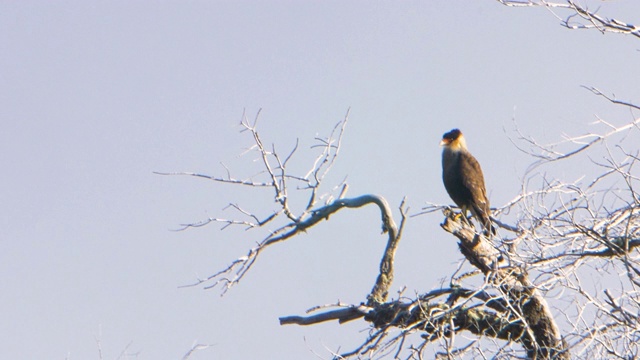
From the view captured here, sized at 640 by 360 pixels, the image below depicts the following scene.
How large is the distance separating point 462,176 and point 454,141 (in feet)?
2.56

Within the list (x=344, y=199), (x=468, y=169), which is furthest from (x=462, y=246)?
(x=468, y=169)

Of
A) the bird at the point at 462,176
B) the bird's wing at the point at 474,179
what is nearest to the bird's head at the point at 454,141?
the bird at the point at 462,176

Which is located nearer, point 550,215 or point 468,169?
point 550,215

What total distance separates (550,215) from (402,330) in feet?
4.05

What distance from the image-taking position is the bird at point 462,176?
30.7ft

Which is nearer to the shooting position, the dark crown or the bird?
the bird

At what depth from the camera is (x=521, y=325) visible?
667cm

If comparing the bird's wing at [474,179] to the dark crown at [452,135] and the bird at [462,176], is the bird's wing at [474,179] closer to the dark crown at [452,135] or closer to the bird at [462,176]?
the bird at [462,176]

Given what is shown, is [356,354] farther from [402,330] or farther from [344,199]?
[344,199]

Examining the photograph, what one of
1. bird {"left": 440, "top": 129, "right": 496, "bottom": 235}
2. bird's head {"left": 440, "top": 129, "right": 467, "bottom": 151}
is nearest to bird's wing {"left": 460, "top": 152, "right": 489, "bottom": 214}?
bird {"left": 440, "top": 129, "right": 496, "bottom": 235}

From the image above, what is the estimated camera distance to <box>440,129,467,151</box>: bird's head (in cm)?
1062

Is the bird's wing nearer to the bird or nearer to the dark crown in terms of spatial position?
the bird

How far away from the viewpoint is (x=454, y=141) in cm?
1069

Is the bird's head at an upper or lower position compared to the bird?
upper
